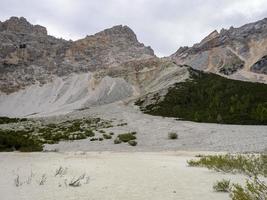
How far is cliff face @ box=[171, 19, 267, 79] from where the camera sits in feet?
429

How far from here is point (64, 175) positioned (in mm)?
12234

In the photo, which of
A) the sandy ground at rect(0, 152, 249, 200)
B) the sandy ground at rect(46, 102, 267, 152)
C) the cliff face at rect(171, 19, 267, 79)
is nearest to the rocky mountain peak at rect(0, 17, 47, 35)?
the cliff face at rect(171, 19, 267, 79)

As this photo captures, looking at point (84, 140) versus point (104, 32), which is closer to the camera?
point (84, 140)

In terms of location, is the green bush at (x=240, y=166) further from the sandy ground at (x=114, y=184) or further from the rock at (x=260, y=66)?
the rock at (x=260, y=66)

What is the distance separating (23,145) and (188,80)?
73.0 metres

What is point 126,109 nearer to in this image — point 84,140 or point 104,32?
point 84,140

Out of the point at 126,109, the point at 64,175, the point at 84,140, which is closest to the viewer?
the point at 64,175

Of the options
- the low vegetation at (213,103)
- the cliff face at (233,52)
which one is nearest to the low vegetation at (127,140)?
the low vegetation at (213,103)

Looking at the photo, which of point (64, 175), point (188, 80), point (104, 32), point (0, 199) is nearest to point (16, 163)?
point (64, 175)

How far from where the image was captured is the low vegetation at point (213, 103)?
52.8 m

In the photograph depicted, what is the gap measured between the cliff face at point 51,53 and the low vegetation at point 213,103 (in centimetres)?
6344

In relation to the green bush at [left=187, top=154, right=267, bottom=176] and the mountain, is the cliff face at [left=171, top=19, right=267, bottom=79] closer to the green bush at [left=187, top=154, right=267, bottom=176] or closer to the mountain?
the mountain

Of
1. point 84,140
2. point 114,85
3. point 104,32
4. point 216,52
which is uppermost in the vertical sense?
point 104,32

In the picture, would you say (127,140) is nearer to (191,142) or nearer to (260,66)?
(191,142)
